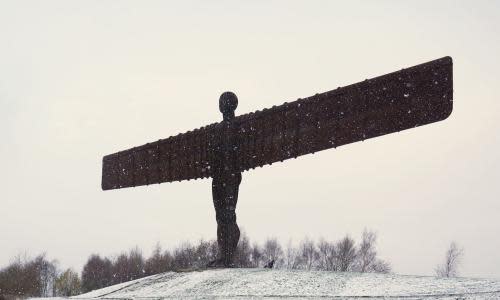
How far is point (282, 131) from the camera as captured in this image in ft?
24.0

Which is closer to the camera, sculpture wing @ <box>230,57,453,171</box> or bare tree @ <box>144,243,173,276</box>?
sculpture wing @ <box>230,57,453,171</box>

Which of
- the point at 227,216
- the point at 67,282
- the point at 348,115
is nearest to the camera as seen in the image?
the point at 348,115

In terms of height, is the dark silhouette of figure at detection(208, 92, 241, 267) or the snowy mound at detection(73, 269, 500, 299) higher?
the dark silhouette of figure at detection(208, 92, 241, 267)

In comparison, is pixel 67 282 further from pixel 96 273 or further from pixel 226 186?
pixel 226 186

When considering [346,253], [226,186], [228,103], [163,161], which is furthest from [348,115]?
[346,253]

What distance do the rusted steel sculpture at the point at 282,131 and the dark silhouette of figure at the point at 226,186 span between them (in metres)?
0.01

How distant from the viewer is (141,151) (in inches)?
358

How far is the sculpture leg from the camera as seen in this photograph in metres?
7.49

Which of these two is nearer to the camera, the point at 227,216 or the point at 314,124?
the point at 314,124

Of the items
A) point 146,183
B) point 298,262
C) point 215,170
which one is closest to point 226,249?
point 215,170

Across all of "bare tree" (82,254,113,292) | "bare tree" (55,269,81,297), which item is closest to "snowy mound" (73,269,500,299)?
"bare tree" (82,254,113,292)

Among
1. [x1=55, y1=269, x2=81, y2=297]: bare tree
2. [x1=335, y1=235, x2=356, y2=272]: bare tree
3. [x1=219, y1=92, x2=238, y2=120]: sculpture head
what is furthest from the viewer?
[x1=55, y1=269, x2=81, y2=297]: bare tree

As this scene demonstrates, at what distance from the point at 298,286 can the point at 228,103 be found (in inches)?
130

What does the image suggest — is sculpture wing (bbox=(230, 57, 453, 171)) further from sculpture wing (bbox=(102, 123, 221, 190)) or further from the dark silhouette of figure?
sculpture wing (bbox=(102, 123, 221, 190))
